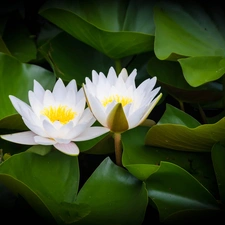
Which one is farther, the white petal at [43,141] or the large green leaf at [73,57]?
the large green leaf at [73,57]

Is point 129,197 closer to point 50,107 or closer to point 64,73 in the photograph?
point 50,107

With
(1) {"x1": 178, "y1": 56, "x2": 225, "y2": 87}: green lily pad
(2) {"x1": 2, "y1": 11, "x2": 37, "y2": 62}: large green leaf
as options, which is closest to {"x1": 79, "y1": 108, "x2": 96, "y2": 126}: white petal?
(1) {"x1": 178, "y1": 56, "x2": 225, "y2": 87}: green lily pad

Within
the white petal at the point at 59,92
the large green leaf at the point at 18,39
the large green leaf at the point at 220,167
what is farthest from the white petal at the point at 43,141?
the large green leaf at the point at 18,39

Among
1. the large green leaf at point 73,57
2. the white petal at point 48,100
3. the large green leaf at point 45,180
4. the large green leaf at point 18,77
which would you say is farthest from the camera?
the large green leaf at point 73,57

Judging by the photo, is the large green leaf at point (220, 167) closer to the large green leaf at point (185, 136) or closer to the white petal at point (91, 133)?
the large green leaf at point (185, 136)

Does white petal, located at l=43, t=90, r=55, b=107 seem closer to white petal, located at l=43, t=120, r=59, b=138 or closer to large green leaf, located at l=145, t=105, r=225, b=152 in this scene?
white petal, located at l=43, t=120, r=59, b=138

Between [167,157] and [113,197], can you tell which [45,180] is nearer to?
[113,197]
